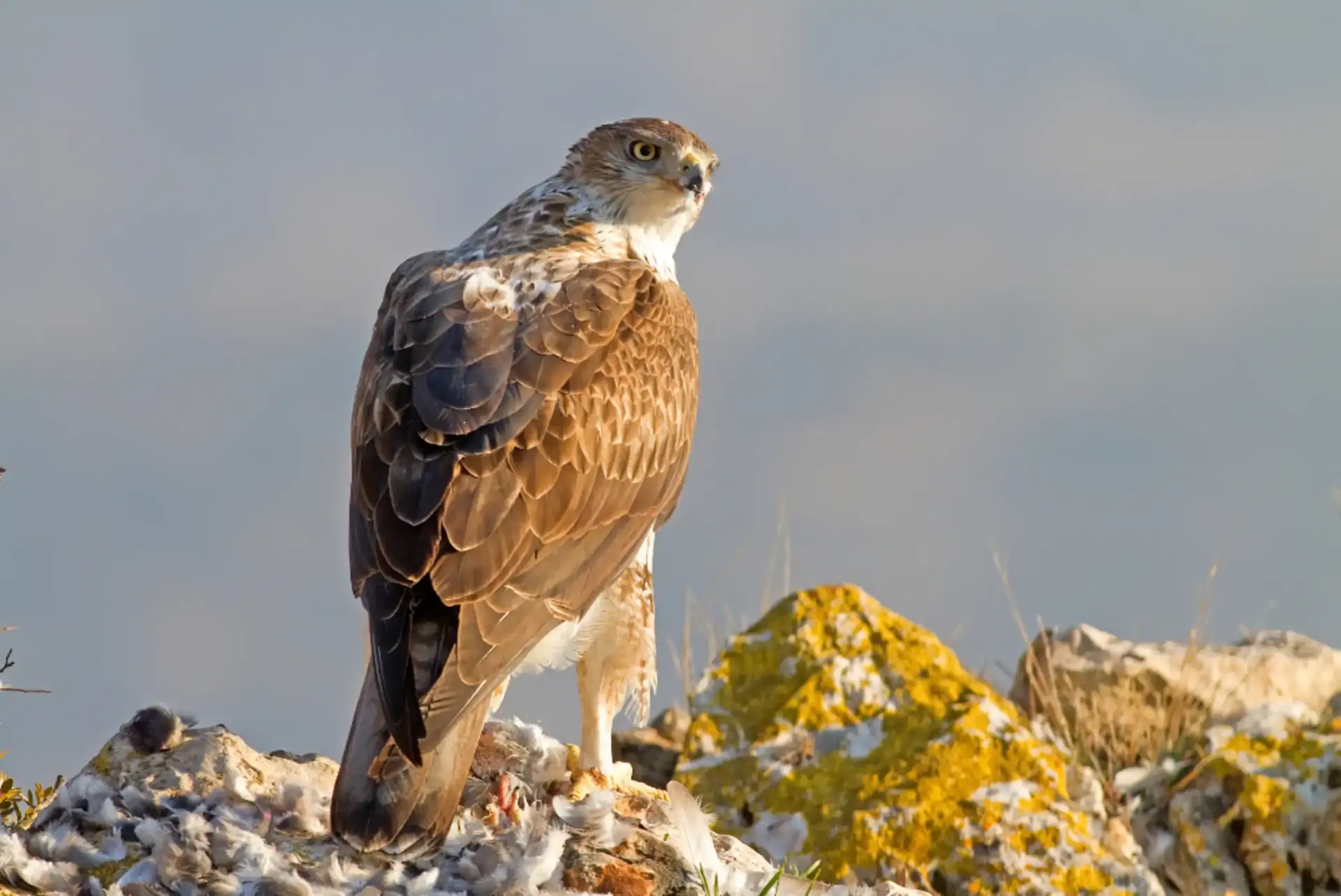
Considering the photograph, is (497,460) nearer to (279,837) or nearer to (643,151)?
(279,837)

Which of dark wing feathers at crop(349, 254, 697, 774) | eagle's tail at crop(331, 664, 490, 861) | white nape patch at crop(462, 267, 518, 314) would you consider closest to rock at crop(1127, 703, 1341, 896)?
dark wing feathers at crop(349, 254, 697, 774)

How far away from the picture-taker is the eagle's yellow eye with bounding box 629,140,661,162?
6859 millimetres

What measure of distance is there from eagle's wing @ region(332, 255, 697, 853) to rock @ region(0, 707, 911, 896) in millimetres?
333

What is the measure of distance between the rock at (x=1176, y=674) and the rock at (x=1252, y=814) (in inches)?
28.0

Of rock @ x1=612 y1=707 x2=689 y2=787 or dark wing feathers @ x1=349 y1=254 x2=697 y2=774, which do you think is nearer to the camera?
dark wing feathers @ x1=349 y1=254 x2=697 y2=774

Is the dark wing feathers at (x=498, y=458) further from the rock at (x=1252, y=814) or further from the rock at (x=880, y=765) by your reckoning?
the rock at (x=1252, y=814)

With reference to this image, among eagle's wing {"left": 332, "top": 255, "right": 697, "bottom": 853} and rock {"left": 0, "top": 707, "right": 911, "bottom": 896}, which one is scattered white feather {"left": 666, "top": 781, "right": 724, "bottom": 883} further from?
eagle's wing {"left": 332, "top": 255, "right": 697, "bottom": 853}

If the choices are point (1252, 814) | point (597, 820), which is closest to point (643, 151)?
point (597, 820)

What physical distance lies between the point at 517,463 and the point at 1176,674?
5.51 meters

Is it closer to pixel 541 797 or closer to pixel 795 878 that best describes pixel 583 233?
pixel 541 797

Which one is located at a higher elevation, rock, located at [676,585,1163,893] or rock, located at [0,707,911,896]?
rock, located at [0,707,911,896]

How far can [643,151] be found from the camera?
688 centimetres

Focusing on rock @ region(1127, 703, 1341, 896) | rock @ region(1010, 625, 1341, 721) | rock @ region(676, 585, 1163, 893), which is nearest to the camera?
rock @ region(676, 585, 1163, 893)

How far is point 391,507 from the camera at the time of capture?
512 cm
